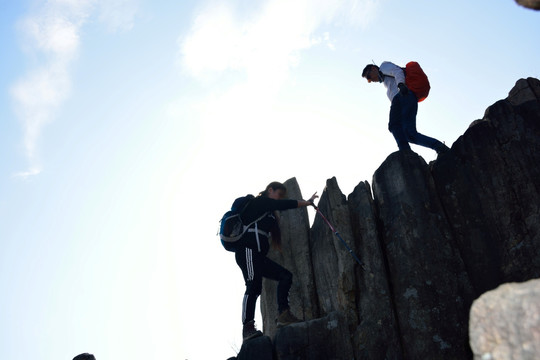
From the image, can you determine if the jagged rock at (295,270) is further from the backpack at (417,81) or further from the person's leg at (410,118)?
the backpack at (417,81)

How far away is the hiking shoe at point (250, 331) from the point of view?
1054cm

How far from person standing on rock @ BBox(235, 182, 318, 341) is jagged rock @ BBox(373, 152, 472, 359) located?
203 cm

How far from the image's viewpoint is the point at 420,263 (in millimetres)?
10281

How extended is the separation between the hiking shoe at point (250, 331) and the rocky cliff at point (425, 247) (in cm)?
47

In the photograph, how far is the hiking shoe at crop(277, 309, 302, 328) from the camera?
35.7ft

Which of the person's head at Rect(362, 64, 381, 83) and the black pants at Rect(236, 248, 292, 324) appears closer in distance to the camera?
the black pants at Rect(236, 248, 292, 324)

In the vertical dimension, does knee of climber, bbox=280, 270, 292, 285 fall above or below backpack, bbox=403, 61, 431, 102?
below

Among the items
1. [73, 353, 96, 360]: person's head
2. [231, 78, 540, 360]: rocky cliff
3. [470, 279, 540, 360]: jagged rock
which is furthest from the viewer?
[73, 353, 96, 360]: person's head

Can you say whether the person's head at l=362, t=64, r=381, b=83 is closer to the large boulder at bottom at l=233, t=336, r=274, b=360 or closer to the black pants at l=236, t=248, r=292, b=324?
the black pants at l=236, t=248, r=292, b=324

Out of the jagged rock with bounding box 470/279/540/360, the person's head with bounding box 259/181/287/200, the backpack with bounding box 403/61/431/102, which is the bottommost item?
the jagged rock with bounding box 470/279/540/360

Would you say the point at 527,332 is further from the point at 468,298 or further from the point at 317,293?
the point at 317,293

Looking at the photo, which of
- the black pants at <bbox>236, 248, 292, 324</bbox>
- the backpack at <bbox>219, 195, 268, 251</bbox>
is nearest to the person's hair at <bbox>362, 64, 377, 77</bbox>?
the backpack at <bbox>219, 195, 268, 251</bbox>

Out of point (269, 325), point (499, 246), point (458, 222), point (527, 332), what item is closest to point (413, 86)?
point (458, 222)

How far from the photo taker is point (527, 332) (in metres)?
3.62
